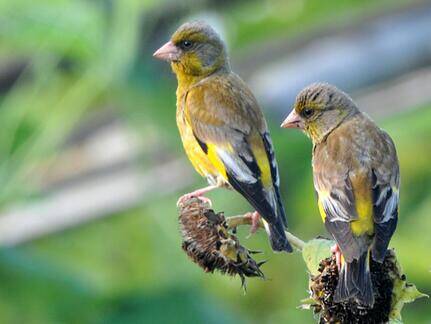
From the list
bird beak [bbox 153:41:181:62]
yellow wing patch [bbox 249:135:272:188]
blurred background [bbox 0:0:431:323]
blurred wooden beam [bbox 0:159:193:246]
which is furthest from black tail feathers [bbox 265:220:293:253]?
blurred wooden beam [bbox 0:159:193:246]

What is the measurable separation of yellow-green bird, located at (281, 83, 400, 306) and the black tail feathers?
127mm

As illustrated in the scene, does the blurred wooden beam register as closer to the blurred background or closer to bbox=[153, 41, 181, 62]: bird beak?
the blurred background

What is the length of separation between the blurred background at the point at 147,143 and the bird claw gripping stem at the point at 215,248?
210cm

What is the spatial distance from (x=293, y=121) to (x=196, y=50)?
72 centimetres

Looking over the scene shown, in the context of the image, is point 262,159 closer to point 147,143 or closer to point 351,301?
point 351,301

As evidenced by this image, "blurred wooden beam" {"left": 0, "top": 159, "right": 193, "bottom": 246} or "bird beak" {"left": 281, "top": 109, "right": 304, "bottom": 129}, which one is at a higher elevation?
"blurred wooden beam" {"left": 0, "top": 159, "right": 193, "bottom": 246}

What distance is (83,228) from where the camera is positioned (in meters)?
8.73

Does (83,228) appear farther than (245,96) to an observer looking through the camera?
Yes

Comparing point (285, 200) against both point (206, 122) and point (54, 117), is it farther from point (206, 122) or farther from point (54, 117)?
point (206, 122)

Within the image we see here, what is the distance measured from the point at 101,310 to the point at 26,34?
54.4 inches

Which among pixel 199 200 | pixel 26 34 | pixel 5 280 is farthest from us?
pixel 5 280

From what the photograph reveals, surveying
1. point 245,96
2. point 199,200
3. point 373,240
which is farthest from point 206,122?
point 373,240

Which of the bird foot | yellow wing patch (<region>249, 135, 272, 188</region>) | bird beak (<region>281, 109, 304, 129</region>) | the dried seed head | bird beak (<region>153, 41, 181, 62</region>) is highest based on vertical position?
bird beak (<region>153, 41, 181, 62</region>)

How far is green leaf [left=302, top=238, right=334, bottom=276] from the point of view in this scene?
4.71 metres
